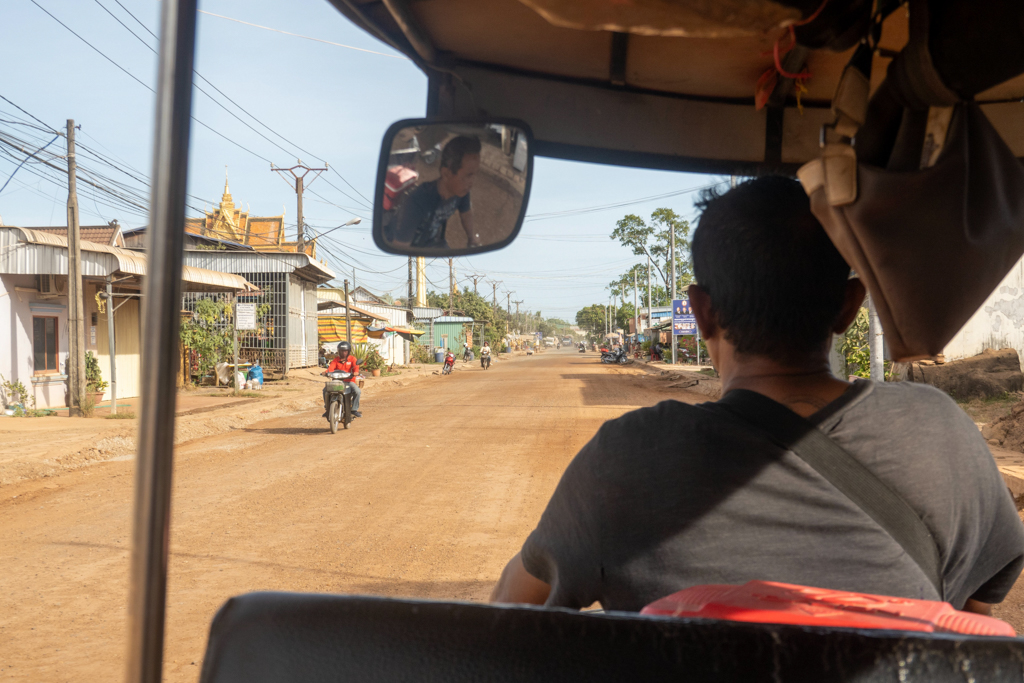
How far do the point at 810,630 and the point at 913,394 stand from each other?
28.0 inches

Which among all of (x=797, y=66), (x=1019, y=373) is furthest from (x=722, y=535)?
(x=1019, y=373)

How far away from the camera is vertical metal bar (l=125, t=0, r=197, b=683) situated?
0.74 meters

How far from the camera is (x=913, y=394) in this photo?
1366 mm

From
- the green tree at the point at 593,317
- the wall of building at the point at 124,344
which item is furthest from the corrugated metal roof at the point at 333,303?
the green tree at the point at 593,317

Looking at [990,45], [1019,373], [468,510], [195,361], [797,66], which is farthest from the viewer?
[195,361]

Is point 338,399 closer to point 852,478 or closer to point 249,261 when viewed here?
point 852,478

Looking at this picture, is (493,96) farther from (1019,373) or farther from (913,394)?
(1019,373)

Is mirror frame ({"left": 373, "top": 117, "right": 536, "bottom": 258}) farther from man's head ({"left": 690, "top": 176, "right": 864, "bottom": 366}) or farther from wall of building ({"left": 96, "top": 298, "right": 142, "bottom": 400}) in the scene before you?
wall of building ({"left": 96, "top": 298, "right": 142, "bottom": 400})

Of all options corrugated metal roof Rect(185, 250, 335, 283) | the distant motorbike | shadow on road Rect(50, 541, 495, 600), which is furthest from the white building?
the distant motorbike

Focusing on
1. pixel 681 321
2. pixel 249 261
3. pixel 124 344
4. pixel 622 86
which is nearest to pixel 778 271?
pixel 622 86

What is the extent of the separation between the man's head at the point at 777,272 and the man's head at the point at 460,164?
63cm

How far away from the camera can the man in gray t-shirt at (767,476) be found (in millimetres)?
1220

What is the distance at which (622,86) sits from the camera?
218 cm

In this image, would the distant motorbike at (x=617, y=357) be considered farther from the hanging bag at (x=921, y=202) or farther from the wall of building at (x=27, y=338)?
the hanging bag at (x=921, y=202)
